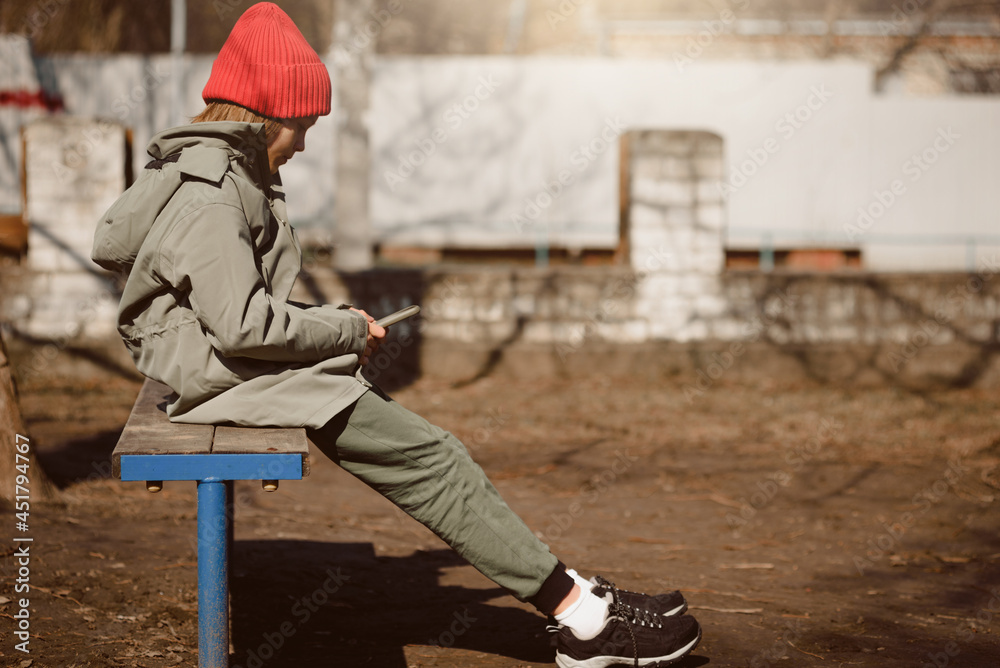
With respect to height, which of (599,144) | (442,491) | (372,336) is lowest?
(442,491)

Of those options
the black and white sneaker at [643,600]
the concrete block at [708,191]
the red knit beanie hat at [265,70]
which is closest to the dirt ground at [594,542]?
the black and white sneaker at [643,600]

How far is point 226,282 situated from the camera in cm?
225

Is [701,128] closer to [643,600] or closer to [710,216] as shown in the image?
[710,216]

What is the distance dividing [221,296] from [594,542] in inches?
104

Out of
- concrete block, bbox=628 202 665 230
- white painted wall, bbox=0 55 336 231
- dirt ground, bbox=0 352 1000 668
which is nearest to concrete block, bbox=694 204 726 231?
concrete block, bbox=628 202 665 230

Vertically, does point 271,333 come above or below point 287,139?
below

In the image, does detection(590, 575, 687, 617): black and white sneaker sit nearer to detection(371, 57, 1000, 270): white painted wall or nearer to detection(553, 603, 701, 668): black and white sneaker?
detection(553, 603, 701, 668): black and white sneaker

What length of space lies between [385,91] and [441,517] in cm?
1120

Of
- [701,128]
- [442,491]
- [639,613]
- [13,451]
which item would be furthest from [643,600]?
[701,128]

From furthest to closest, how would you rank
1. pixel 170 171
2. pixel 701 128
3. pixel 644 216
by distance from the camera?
pixel 701 128 → pixel 644 216 → pixel 170 171

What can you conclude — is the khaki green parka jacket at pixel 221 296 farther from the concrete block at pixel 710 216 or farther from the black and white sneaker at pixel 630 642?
the concrete block at pixel 710 216

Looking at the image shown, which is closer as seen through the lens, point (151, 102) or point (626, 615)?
point (626, 615)

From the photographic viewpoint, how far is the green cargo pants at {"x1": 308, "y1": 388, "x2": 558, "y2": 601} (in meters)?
2.56

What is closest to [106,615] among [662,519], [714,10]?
[662,519]
